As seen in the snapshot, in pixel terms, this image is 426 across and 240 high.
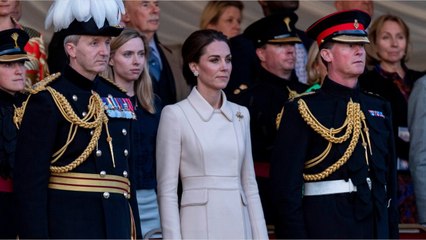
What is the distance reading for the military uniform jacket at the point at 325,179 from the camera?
694 centimetres

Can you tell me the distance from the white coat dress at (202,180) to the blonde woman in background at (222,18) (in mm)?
2826

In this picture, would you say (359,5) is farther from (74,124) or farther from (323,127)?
(74,124)

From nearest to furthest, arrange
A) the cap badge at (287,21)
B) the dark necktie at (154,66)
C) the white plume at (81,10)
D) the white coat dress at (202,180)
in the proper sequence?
the white plume at (81,10) < the white coat dress at (202,180) < the cap badge at (287,21) < the dark necktie at (154,66)

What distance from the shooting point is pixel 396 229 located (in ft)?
23.6

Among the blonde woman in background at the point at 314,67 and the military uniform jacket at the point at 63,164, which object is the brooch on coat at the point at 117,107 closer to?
the military uniform jacket at the point at 63,164

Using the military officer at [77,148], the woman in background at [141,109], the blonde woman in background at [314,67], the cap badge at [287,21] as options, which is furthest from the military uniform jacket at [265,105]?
the military officer at [77,148]

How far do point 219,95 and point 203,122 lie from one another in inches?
10.4

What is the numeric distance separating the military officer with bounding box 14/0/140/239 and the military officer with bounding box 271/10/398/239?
978 mm

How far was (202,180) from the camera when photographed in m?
6.94

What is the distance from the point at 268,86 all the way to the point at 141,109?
1.01m

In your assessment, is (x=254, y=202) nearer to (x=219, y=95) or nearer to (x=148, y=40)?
(x=219, y=95)

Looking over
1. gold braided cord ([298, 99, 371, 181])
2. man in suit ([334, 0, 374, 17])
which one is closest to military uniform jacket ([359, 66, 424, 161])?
man in suit ([334, 0, 374, 17])

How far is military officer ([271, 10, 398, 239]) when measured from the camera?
6.96 metres

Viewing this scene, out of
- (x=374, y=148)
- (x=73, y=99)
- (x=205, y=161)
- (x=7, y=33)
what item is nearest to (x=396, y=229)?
(x=374, y=148)
